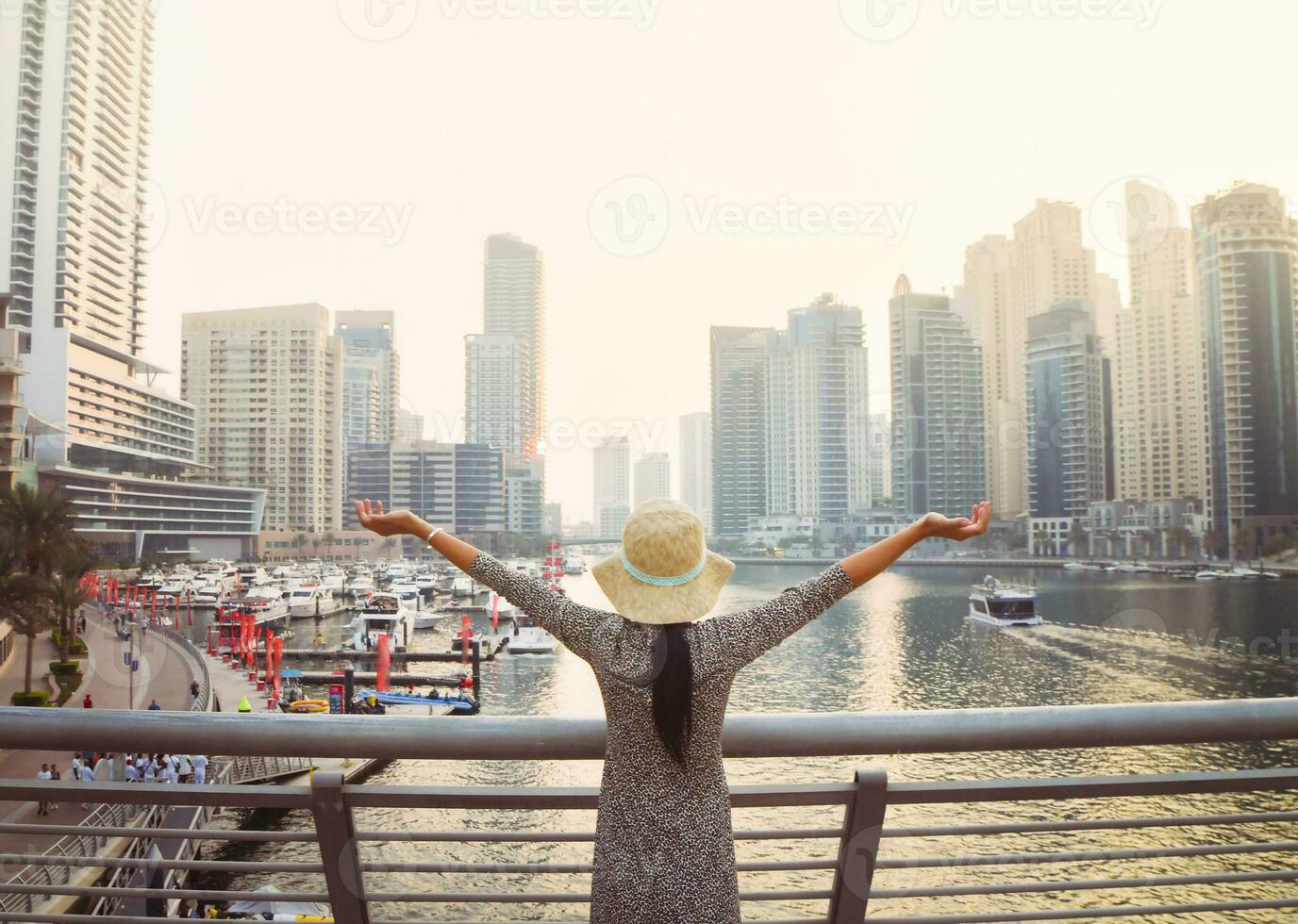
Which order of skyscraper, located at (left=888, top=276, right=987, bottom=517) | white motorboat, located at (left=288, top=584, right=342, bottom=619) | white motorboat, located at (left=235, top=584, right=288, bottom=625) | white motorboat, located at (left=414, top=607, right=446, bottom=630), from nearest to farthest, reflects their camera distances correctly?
1. white motorboat, located at (left=235, top=584, right=288, bottom=625)
2. white motorboat, located at (left=414, top=607, right=446, bottom=630)
3. white motorboat, located at (left=288, top=584, right=342, bottom=619)
4. skyscraper, located at (left=888, top=276, right=987, bottom=517)

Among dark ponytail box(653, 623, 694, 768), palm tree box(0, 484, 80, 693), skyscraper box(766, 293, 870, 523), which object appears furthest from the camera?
skyscraper box(766, 293, 870, 523)

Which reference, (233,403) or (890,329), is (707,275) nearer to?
(890,329)

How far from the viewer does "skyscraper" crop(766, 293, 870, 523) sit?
2345 inches

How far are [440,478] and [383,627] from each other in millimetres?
22148

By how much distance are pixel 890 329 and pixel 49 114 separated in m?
56.7

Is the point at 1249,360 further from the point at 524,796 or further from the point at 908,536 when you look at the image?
the point at 524,796

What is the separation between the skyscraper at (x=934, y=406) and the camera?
57031 mm

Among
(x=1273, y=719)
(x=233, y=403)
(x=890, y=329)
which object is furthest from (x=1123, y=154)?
(x=1273, y=719)

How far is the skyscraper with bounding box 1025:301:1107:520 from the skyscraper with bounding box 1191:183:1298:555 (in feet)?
27.5

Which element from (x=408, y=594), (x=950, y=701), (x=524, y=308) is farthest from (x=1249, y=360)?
(x=408, y=594)

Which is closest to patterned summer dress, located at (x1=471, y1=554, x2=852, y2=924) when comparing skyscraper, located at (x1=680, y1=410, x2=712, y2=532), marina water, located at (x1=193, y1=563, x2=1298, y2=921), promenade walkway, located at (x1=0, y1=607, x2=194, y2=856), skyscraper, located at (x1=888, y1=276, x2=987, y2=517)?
marina water, located at (x1=193, y1=563, x2=1298, y2=921)

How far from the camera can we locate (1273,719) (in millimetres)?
1269

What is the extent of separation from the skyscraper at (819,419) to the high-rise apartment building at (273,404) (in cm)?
3153

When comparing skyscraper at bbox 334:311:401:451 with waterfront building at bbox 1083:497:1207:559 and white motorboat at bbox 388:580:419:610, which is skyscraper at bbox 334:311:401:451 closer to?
white motorboat at bbox 388:580:419:610
